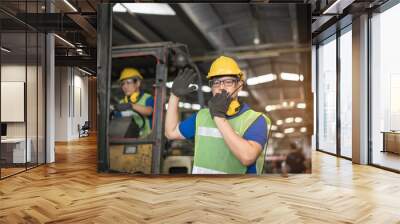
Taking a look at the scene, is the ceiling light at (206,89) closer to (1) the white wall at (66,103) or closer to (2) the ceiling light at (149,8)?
(2) the ceiling light at (149,8)

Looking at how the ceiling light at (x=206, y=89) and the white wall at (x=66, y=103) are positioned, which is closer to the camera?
the ceiling light at (x=206, y=89)

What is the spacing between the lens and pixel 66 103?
14.7 meters

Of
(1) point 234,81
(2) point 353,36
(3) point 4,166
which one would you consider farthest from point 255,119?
(3) point 4,166

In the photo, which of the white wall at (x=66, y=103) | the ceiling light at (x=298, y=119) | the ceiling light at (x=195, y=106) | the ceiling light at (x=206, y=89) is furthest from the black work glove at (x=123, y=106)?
the white wall at (x=66, y=103)

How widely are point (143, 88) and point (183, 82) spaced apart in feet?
2.13

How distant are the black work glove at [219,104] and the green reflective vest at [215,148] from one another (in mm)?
Result: 108

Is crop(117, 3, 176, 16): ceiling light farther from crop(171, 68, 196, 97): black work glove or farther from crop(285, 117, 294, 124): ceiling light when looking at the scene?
crop(285, 117, 294, 124): ceiling light

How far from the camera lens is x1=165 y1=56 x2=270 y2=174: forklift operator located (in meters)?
5.79

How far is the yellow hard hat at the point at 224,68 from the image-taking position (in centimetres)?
589

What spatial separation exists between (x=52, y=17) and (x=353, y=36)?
605 centimetres

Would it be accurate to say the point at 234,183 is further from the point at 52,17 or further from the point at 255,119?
the point at 52,17

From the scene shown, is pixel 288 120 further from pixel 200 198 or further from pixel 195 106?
pixel 200 198

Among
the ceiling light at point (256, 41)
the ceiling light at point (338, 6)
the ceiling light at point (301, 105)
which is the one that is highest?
the ceiling light at point (338, 6)

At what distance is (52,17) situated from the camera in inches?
286
